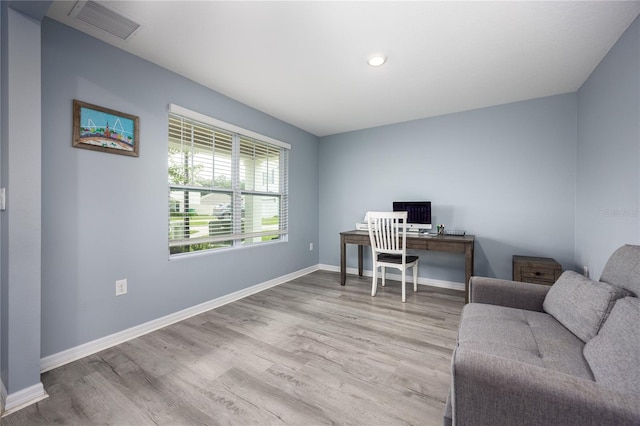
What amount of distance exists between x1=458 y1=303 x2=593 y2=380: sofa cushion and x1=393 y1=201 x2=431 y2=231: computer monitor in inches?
76.4

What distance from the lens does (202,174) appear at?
2773mm

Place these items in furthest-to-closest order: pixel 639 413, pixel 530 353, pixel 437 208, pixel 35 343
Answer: pixel 437 208 → pixel 35 343 → pixel 530 353 → pixel 639 413

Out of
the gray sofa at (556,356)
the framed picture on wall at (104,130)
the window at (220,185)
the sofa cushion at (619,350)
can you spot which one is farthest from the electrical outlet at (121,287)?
the sofa cushion at (619,350)

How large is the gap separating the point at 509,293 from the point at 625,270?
594mm

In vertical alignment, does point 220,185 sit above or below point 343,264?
above

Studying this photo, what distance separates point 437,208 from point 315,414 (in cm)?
302

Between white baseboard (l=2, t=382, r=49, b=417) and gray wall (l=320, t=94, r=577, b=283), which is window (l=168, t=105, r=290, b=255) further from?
gray wall (l=320, t=94, r=577, b=283)

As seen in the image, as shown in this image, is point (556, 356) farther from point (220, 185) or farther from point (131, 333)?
point (220, 185)

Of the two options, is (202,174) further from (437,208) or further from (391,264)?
(437,208)

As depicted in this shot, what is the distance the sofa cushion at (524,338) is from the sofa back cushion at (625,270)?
1.08ft

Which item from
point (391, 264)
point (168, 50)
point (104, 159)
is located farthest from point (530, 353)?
point (168, 50)

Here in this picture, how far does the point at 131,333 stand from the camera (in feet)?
7.22

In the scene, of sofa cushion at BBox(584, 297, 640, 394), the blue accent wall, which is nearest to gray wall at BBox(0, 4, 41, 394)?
the blue accent wall

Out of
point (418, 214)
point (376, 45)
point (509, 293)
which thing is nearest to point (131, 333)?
point (509, 293)
